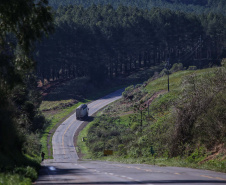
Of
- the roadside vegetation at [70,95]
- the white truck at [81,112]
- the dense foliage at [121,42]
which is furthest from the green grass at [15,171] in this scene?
the dense foliage at [121,42]

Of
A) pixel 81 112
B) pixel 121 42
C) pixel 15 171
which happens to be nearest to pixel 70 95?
pixel 81 112

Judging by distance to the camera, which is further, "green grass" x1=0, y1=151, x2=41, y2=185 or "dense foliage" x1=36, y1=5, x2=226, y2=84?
"dense foliage" x1=36, y1=5, x2=226, y2=84

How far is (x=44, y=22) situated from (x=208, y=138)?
16.3 m

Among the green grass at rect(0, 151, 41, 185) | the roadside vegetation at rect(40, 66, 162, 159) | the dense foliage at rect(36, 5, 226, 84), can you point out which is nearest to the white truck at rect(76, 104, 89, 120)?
the roadside vegetation at rect(40, 66, 162, 159)

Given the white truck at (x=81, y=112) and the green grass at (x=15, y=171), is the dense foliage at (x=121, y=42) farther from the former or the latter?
the green grass at (x=15, y=171)

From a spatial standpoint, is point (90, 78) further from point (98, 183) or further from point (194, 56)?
point (98, 183)

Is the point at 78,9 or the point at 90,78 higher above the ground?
the point at 78,9

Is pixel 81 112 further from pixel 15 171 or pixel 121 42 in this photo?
pixel 15 171

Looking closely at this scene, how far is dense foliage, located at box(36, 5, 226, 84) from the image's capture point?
4188 inches

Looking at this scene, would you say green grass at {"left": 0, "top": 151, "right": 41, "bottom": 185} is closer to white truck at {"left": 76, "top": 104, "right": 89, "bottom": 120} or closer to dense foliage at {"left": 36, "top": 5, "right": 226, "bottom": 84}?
white truck at {"left": 76, "top": 104, "right": 89, "bottom": 120}

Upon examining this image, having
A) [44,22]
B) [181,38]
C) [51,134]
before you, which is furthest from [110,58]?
[44,22]

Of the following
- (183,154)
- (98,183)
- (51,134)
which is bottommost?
(51,134)

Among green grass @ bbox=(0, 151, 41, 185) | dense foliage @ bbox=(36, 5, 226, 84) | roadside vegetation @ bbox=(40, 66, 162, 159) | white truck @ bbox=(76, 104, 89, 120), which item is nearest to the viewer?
green grass @ bbox=(0, 151, 41, 185)

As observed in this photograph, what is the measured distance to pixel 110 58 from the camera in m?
117
